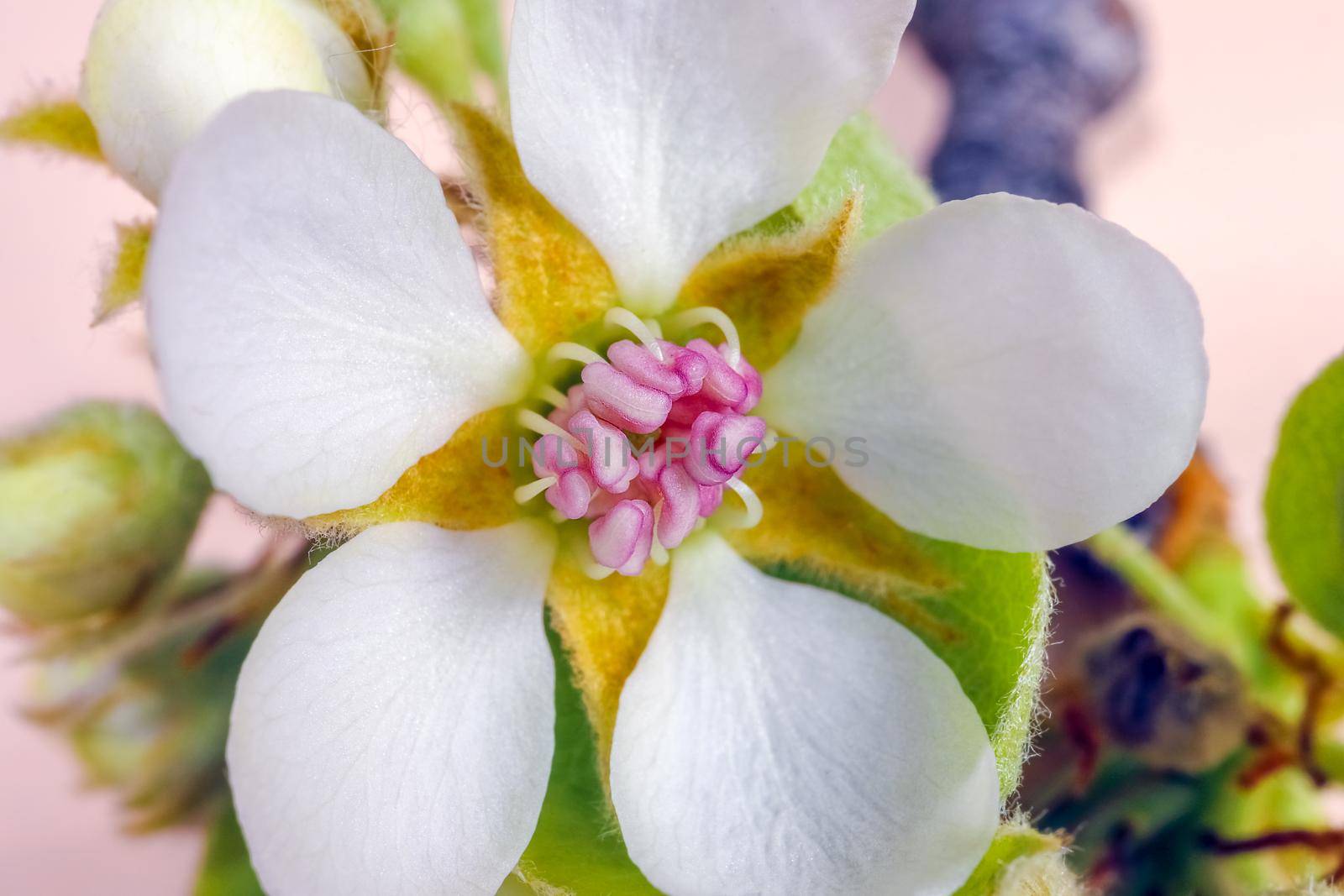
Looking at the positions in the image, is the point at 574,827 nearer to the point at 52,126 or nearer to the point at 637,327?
the point at 637,327

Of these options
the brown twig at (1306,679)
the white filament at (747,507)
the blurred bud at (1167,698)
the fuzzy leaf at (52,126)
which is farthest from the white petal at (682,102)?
the brown twig at (1306,679)

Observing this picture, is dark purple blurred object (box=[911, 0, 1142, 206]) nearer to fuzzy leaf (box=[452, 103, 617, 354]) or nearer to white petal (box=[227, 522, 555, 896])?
fuzzy leaf (box=[452, 103, 617, 354])

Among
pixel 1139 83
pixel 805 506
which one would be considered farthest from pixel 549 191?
pixel 1139 83

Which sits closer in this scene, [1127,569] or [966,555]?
[966,555]

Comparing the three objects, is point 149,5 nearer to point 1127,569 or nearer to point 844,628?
point 844,628

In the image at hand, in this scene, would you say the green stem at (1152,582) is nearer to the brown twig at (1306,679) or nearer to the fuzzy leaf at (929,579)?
the brown twig at (1306,679)

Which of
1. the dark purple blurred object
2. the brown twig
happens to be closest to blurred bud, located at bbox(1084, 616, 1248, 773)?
the brown twig
